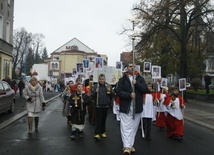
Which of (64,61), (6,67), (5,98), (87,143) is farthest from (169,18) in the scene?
(64,61)

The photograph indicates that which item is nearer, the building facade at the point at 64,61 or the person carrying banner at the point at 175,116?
the person carrying banner at the point at 175,116

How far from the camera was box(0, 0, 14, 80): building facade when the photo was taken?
96.6 feet

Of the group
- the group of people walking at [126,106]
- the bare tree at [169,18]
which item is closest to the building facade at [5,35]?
the bare tree at [169,18]

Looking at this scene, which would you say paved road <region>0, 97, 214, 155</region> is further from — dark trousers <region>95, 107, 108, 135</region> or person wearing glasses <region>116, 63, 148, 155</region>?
person wearing glasses <region>116, 63, 148, 155</region>

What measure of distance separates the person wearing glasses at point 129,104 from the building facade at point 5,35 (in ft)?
77.0

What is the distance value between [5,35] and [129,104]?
2571 cm

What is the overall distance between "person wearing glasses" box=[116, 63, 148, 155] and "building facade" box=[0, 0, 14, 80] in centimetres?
2347

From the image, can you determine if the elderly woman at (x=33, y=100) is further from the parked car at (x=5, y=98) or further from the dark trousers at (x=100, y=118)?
the parked car at (x=5, y=98)

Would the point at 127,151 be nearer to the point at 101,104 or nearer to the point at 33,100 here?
the point at 101,104

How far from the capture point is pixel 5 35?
101 ft

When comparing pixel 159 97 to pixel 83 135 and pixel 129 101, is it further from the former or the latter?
pixel 129 101

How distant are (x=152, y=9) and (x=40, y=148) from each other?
1787cm

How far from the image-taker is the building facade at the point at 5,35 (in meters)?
29.4

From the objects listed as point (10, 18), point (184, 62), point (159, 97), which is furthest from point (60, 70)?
point (159, 97)
